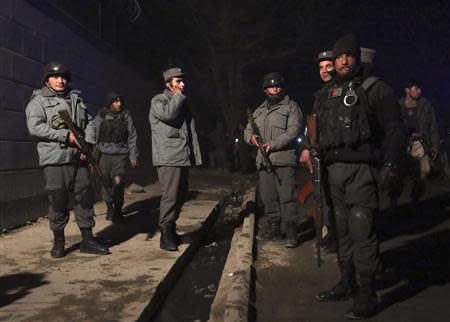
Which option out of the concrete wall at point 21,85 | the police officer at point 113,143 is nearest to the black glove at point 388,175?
the police officer at point 113,143

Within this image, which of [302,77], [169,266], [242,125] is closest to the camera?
[169,266]

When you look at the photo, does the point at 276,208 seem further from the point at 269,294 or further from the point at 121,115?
the point at 121,115

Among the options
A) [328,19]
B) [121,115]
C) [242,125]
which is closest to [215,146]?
[242,125]

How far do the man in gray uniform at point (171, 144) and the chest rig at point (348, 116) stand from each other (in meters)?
2.02

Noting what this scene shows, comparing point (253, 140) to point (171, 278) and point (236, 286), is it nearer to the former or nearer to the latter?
point (171, 278)

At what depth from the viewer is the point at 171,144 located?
545cm

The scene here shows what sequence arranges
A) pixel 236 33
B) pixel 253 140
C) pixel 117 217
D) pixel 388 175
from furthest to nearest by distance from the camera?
pixel 236 33 < pixel 117 217 < pixel 253 140 < pixel 388 175

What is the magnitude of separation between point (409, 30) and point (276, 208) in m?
22.7

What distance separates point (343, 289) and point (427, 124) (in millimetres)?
4732

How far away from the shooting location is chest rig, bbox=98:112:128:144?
7.43m

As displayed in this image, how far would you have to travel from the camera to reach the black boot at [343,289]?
154 inches

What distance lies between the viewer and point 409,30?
25.7 m

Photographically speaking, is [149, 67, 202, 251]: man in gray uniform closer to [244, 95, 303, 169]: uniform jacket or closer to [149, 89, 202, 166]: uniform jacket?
[149, 89, 202, 166]: uniform jacket

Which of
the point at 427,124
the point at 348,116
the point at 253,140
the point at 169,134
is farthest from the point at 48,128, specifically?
the point at 427,124
